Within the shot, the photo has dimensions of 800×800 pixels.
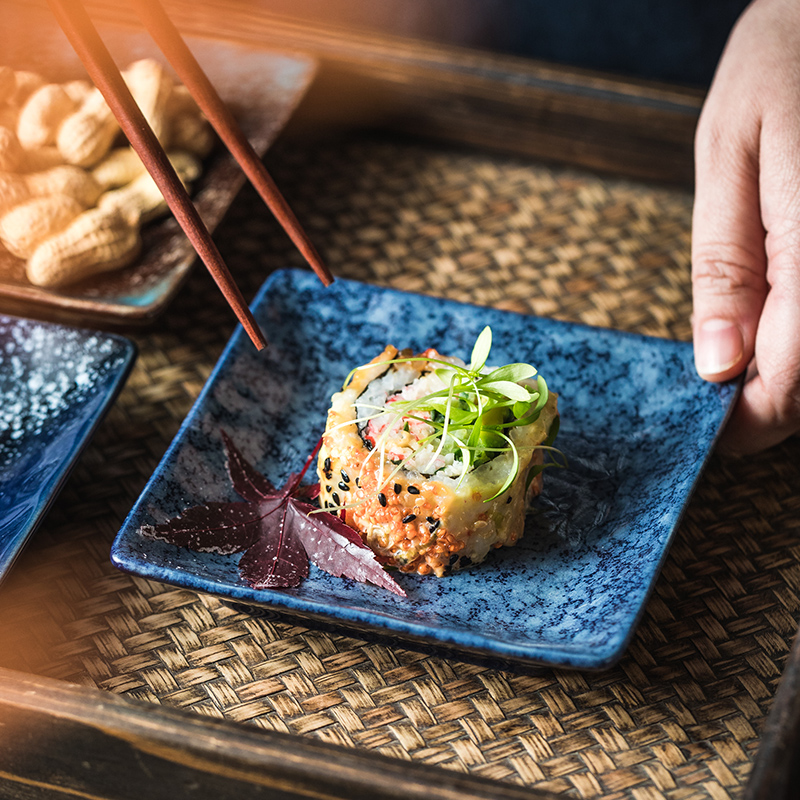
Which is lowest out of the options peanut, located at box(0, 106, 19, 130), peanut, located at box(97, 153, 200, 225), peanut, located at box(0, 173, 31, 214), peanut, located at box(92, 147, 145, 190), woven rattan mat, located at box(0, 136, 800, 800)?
woven rattan mat, located at box(0, 136, 800, 800)

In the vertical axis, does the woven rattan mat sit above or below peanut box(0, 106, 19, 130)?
below

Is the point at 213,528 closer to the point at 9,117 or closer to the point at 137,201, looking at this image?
the point at 137,201

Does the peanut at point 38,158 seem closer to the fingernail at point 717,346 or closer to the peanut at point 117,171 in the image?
the peanut at point 117,171

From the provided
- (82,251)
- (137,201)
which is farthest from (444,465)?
(137,201)

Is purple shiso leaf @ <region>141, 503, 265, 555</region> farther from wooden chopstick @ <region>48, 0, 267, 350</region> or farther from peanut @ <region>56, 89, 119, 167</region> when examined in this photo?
peanut @ <region>56, 89, 119, 167</region>

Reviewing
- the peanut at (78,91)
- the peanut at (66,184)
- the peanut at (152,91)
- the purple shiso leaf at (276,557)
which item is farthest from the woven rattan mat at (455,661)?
Result: the peanut at (78,91)

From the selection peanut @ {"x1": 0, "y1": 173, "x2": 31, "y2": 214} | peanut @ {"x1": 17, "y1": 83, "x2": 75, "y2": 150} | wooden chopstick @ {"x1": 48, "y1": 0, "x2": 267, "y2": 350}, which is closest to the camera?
wooden chopstick @ {"x1": 48, "y1": 0, "x2": 267, "y2": 350}

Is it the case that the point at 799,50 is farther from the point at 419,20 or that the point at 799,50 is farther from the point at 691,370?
the point at 419,20

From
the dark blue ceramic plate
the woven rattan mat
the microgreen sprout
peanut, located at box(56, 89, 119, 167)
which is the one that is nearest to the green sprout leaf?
the microgreen sprout
